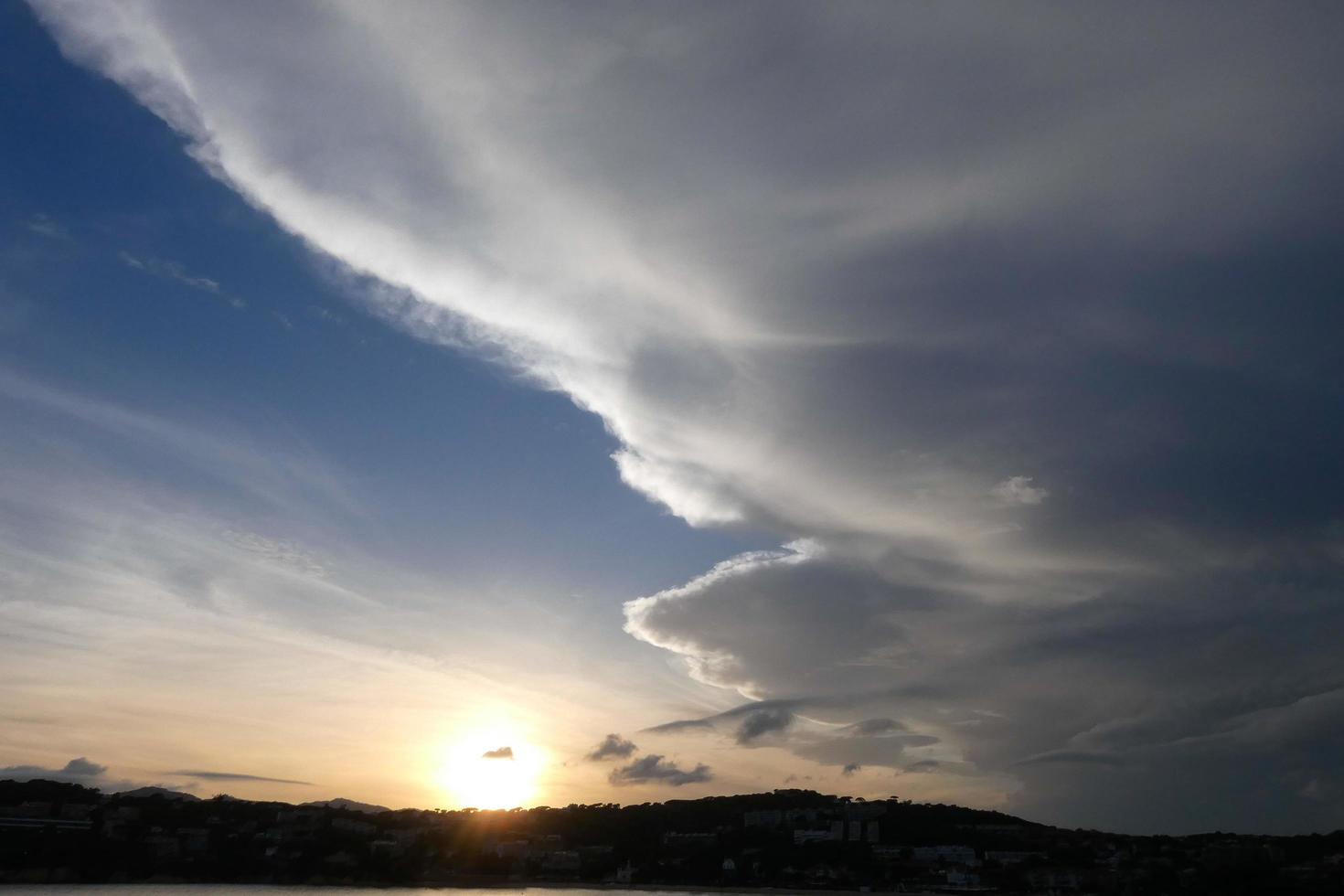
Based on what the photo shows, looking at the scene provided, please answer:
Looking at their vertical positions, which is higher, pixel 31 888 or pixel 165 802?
pixel 165 802

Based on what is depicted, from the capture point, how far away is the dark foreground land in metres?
114

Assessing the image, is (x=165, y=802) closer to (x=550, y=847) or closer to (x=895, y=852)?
(x=550, y=847)

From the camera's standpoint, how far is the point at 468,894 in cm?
11506

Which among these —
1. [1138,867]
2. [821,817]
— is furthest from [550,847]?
[1138,867]

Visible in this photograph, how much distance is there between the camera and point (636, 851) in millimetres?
142500

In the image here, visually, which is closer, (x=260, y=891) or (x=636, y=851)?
(x=260, y=891)

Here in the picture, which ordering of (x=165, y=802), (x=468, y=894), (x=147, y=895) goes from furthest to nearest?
(x=165, y=802) < (x=468, y=894) < (x=147, y=895)

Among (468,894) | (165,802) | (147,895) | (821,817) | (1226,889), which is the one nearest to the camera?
(147,895)

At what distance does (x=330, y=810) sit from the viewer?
16262 cm

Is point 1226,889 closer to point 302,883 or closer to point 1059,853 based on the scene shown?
point 1059,853

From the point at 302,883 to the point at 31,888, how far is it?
35494 mm

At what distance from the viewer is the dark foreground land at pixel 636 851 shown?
113875mm

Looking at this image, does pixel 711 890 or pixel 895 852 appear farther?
pixel 895 852

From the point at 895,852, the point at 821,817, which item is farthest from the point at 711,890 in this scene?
the point at 821,817
